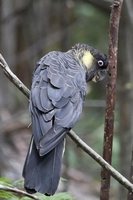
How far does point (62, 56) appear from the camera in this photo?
14.4 feet

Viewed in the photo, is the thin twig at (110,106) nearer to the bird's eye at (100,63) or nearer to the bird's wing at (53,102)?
the bird's wing at (53,102)

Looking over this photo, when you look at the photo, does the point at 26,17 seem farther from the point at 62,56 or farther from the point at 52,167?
the point at 52,167

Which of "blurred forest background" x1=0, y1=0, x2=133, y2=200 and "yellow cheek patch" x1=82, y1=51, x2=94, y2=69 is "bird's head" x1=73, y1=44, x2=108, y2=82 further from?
"blurred forest background" x1=0, y1=0, x2=133, y2=200

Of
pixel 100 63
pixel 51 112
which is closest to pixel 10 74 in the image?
pixel 51 112

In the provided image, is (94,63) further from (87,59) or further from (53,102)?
(53,102)

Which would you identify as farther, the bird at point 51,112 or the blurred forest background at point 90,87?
the blurred forest background at point 90,87

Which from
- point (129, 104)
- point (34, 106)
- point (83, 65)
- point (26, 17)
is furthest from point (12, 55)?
point (34, 106)

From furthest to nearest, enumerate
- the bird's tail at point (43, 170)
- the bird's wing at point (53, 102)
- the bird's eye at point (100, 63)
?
1. the bird's eye at point (100, 63)
2. the bird's wing at point (53, 102)
3. the bird's tail at point (43, 170)

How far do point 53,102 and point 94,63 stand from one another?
0.95 m

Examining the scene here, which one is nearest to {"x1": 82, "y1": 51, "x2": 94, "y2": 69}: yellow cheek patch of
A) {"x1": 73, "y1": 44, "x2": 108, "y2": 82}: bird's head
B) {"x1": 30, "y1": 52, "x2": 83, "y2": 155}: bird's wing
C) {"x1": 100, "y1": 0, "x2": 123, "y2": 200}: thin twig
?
{"x1": 73, "y1": 44, "x2": 108, "y2": 82}: bird's head

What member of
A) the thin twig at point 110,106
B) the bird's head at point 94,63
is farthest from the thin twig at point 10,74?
the bird's head at point 94,63

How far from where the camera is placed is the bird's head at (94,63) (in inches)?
175

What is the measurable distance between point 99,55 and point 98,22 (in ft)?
13.1

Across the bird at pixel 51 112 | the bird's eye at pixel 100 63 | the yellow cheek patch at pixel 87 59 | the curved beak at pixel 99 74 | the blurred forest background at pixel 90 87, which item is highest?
the bird at pixel 51 112
